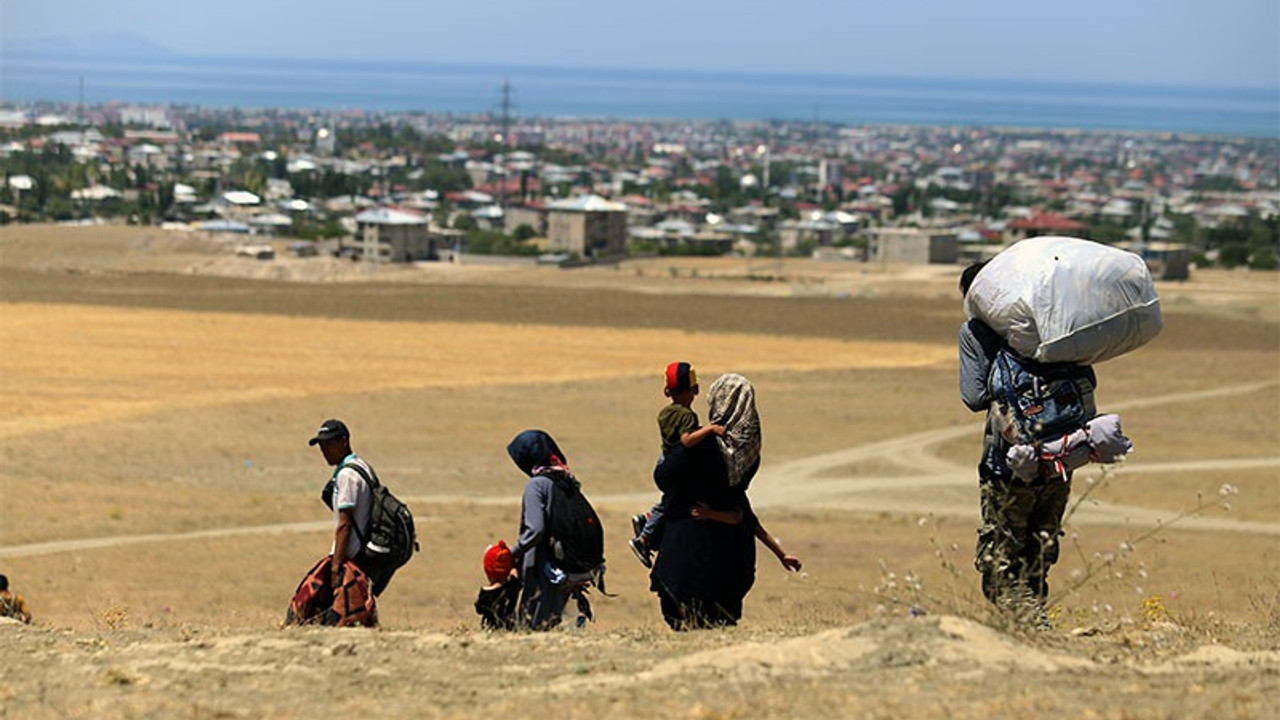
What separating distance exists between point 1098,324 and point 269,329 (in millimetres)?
40672

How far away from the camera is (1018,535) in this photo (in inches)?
314

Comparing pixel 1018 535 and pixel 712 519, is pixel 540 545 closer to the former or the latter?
pixel 712 519

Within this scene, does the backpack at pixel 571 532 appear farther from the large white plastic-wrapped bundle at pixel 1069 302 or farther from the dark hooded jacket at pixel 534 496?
the large white plastic-wrapped bundle at pixel 1069 302

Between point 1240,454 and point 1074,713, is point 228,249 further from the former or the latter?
point 1074,713

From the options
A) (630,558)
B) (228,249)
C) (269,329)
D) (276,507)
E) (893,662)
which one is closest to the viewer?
(893,662)

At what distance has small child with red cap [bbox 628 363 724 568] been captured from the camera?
802 cm

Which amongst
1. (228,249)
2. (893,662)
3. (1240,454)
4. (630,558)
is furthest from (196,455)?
(228,249)

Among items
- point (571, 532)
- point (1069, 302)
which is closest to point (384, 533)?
point (571, 532)

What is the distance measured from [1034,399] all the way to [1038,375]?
0.10 meters

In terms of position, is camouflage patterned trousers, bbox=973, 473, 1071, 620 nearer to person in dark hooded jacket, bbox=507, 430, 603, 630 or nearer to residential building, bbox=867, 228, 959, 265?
person in dark hooded jacket, bbox=507, 430, 603, 630

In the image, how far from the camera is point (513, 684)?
688 centimetres

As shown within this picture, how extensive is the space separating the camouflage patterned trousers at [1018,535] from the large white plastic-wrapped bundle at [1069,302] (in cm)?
55

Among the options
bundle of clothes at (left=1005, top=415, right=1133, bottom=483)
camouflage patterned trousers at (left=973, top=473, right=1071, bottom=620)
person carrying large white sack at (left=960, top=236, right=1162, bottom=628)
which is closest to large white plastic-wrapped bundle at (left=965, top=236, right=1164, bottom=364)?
person carrying large white sack at (left=960, top=236, right=1162, bottom=628)

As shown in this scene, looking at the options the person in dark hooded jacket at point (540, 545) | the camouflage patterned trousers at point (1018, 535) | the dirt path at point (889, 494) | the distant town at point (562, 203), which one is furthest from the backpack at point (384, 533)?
the distant town at point (562, 203)
